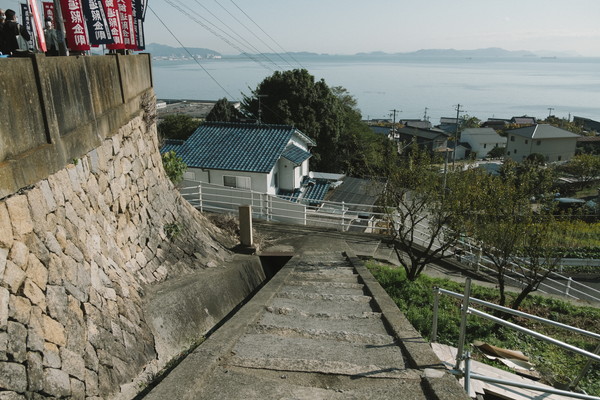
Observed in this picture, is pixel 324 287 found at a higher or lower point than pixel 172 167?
lower

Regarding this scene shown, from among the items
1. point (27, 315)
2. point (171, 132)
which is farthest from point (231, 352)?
point (171, 132)

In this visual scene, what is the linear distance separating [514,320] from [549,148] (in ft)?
183

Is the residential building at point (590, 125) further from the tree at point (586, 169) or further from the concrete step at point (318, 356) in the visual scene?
the concrete step at point (318, 356)

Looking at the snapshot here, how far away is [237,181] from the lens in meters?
19.2

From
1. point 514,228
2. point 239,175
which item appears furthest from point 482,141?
point 514,228

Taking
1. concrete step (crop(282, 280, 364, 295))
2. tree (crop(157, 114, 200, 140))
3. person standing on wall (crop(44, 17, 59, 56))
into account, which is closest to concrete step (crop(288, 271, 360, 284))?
concrete step (crop(282, 280, 364, 295))

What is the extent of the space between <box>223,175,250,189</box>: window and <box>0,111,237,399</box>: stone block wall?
12.1 meters

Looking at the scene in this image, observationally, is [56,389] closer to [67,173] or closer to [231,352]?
[231,352]

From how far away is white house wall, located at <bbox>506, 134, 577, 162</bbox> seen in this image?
55562 millimetres

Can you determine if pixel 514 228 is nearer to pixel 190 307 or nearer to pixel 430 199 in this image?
pixel 430 199

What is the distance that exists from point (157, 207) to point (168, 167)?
11.5 ft

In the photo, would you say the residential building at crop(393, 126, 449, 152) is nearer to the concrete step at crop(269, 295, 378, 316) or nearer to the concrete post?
the concrete post

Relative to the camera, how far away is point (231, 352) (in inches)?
166

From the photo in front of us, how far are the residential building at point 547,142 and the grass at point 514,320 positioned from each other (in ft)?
170
